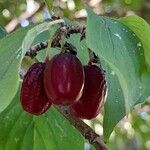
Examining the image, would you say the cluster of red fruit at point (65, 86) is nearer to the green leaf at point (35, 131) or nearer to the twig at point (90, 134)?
the twig at point (90, 134)

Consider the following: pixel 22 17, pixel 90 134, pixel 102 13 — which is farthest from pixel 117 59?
pixel 102 13

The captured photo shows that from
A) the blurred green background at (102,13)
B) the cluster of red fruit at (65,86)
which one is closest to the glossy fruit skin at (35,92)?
the cluster of red fruit at (65,86)

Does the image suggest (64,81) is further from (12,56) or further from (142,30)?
(142,30)

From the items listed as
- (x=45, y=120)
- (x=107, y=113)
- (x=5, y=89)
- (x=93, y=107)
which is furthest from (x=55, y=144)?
(x=5, y=89)

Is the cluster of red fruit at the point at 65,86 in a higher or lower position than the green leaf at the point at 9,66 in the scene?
lower

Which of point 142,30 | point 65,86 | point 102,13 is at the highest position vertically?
point 65,86

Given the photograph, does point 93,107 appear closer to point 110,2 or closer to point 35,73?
point 35,73
